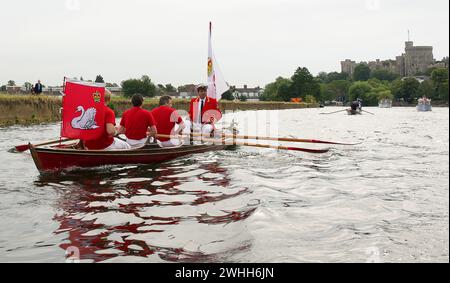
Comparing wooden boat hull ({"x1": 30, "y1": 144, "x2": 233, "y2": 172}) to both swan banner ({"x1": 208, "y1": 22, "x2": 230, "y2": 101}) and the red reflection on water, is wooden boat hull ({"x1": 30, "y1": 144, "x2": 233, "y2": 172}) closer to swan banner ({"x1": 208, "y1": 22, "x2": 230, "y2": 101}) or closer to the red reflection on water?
the red reflection on water

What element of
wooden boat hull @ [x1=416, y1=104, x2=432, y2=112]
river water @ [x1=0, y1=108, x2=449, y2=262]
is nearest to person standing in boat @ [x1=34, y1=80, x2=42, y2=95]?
river water @ [x1=0, y1=108, x2=449, y2=262]

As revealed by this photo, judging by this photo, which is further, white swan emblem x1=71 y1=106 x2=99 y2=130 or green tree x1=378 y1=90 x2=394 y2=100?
green tree x1=378 y1=90 x2=394 y2=100

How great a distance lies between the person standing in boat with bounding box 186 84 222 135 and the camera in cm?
1591

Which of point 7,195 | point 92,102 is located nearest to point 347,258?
point 7,195

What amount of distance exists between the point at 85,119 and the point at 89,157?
101 cm

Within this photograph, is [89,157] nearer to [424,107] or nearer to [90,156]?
[90,156]

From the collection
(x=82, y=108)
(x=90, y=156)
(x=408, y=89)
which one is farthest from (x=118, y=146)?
(x=408, y=89)

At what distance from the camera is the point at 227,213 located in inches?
276

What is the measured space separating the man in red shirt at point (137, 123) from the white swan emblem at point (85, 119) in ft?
4.77

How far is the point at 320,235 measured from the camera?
226 inches

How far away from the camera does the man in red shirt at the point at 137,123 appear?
11820 millimetres

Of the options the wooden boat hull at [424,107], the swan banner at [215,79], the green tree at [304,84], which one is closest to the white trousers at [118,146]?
the swan banner at [215,79]

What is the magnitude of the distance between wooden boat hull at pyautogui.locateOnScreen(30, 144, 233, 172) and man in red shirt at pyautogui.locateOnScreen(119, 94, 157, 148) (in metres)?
0.46
